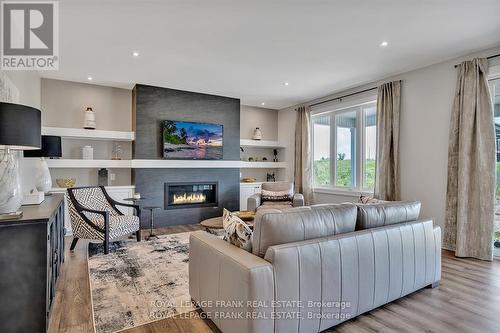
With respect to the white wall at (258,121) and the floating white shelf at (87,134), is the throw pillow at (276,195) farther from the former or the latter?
the floating white shelf at (87,134)

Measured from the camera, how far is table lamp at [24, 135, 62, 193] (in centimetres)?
330

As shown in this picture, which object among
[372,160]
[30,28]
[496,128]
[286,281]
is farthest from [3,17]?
[496,128]

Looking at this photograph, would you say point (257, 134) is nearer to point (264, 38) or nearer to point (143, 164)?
point (143, 164)

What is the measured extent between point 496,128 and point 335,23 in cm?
267

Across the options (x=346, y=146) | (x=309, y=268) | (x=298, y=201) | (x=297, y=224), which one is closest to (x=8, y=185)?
(x=297, y=224)

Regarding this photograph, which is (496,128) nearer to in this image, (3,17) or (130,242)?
(130,242)

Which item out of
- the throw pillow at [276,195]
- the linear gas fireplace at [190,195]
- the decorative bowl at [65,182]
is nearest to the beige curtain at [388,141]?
the throw pillow at [276,195]

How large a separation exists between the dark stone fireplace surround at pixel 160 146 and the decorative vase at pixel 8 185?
129 inches

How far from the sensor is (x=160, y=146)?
543 centimetres

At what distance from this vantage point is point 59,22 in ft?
9.56

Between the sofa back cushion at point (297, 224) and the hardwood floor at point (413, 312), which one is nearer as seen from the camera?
the sofa back cushion at point (297, 224)

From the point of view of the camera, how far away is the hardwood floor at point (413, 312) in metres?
2.04

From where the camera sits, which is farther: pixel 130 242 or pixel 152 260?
pixel 130 242

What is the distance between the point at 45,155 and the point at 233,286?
10.4ft
